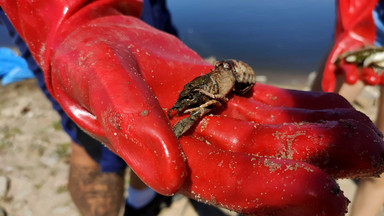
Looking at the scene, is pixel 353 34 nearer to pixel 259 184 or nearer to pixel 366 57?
pixel 366 57

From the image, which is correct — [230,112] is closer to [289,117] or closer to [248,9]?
[289,117]

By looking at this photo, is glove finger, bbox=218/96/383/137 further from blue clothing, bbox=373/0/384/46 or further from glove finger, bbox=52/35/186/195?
blue clothing, bbox=373/0/384/46

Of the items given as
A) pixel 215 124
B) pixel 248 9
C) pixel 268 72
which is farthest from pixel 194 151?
pixel 248 9

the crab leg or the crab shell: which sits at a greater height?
the crab leg

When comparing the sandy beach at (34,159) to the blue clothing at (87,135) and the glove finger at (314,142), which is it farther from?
the glove finger at (314,142)

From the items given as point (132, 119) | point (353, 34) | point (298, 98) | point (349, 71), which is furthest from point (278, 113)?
point (353, 34)

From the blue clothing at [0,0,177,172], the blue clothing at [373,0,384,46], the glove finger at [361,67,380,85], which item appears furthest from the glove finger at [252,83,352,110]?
the blue clothing at [373,0,384,46]
